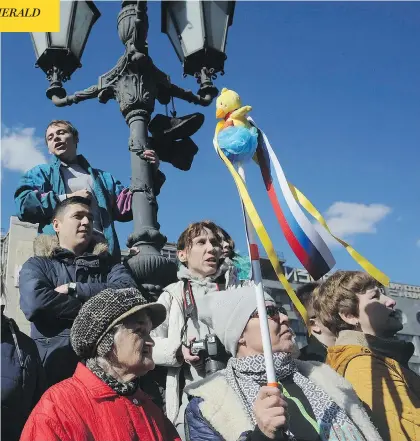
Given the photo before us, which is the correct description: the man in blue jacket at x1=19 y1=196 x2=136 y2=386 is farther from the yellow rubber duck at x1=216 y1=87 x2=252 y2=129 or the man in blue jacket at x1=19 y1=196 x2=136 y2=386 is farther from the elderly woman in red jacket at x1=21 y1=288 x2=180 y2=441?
the yellow rubber duck at x1=216 y1=87 x2=252 y2=129

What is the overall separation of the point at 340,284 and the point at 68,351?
1.66 m

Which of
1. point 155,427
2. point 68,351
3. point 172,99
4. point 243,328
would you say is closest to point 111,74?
Answer: point 172,99

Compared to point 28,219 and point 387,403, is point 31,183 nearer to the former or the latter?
point 28,219

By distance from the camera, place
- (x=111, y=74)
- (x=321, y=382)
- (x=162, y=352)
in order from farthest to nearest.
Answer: (x=111, y=74)
(x=162, y=352)
(x=321, y=382)

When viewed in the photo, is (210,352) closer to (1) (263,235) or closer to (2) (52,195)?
(1) (263,235)

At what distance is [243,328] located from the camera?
3.00 m

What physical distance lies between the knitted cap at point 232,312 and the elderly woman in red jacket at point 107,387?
35cm

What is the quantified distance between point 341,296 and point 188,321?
0.94 m

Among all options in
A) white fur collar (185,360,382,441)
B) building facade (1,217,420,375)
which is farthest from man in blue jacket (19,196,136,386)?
building facade (1,217,420,375)

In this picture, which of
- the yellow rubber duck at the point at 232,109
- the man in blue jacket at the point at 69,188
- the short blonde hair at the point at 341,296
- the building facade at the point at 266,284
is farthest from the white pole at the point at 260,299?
the building facade at the point at 266,284

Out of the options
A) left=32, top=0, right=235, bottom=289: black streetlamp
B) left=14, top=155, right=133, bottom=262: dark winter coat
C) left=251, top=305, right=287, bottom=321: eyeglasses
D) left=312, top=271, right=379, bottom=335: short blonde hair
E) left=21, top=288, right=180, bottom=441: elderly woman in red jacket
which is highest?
left=32, top=0, right=235, bottom=289: black streetlamp

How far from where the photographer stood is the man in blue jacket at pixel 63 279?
339 centimetres

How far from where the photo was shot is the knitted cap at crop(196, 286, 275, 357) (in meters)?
3.01

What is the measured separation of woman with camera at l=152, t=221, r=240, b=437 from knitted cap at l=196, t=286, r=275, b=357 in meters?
0.23
